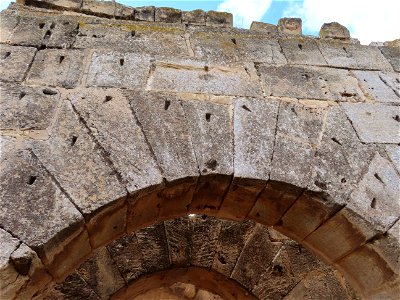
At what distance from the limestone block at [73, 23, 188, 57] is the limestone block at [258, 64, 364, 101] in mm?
584

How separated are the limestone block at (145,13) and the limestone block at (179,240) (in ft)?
6.30

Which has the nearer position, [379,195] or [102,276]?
[379,195]

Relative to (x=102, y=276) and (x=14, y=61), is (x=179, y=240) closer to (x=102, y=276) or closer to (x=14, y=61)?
(x=102, y=276)

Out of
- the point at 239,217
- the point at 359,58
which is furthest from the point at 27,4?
the point at 359,58

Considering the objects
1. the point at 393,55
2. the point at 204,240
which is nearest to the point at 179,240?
the point at 204,240

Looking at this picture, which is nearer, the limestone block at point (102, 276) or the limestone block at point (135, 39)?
the limestone block at point (135, 39)

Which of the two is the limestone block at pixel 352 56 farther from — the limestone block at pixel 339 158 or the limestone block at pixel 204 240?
the limestone block at pixel 204 240

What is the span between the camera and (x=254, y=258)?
13.3 ft

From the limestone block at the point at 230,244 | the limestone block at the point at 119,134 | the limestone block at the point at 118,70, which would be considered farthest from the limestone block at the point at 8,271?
the limestone block at the point at 230,244

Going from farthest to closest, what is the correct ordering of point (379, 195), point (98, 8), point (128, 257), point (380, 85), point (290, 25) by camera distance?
point (128, 257) < point (290, 25) < point (98, 8) < point (380, 85) < point (379, 195)

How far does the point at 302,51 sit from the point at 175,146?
4.51 ft

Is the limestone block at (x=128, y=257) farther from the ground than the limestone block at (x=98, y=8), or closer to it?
closer to it

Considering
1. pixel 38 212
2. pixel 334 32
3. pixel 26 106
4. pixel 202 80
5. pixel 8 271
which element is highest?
pixel 334 32

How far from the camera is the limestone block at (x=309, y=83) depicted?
2684mm
